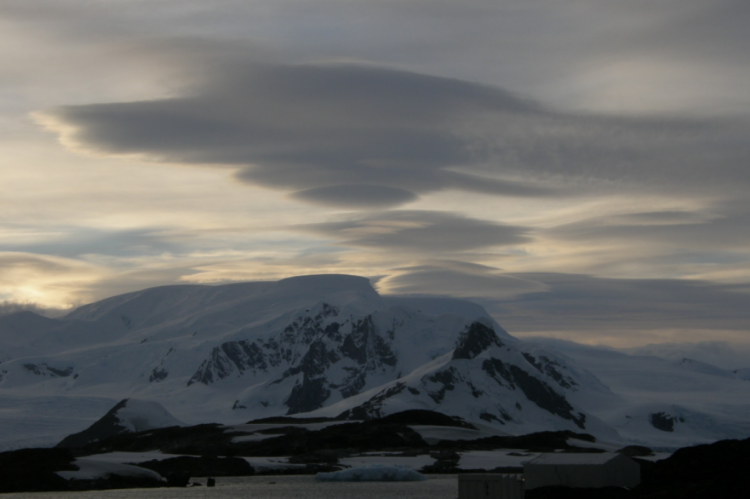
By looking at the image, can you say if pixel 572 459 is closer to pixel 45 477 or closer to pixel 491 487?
pixel 491 487

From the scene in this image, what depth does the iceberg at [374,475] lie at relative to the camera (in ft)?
427

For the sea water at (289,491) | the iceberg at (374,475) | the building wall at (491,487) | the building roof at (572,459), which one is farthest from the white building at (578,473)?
the iceberg at (374,475)

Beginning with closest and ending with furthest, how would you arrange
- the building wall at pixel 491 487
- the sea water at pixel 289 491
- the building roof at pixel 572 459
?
the building wall at pixel 491 487, the building roof at pixel 572 459, the sea water at pixel 289 491

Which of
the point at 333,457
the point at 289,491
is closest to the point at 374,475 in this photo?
the point at 289,491

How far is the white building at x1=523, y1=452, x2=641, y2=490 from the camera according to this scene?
89375mm

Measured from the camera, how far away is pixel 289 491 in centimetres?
11550

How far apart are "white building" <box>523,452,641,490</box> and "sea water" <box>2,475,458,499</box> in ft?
51.3

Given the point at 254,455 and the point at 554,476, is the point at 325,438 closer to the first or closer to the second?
the point at 254,455

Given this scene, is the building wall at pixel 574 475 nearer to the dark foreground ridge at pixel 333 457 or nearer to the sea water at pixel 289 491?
the dark foreground ridge at pixel 333 457

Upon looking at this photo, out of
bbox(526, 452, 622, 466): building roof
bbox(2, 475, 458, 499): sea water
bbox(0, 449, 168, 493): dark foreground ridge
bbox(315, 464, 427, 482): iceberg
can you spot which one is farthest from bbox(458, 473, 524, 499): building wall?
bbox(0, 449, 168, 493): dark foreground ridge

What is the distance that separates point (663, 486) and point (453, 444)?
319ft

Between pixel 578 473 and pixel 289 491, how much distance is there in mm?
40654

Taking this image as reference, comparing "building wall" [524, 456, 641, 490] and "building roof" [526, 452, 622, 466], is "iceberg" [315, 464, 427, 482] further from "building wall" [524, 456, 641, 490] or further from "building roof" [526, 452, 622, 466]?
"building wall" [524, 456, 641, 490]

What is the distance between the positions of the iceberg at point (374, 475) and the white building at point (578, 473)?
4118 centimetres
